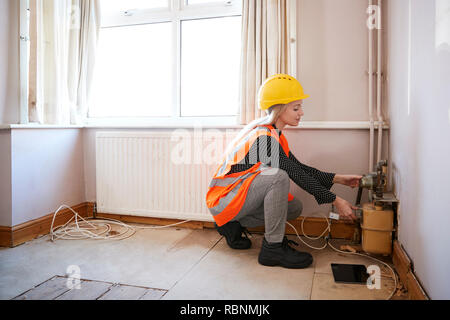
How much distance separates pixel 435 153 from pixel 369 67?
115 cm

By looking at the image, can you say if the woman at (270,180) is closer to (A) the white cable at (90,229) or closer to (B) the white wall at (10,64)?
(A) the white cable at (90,229)

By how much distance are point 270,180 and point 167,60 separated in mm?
1481

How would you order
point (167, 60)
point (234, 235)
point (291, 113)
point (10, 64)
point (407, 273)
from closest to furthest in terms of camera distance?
point (407, 273)
point (291, 113)
point (234, 235)
point (10, 64)
point (167, 60)

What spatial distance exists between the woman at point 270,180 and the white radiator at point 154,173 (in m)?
0.41

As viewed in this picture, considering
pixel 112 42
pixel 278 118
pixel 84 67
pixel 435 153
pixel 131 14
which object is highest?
pixel 131 14

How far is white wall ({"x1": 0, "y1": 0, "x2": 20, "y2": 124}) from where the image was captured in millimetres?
2682

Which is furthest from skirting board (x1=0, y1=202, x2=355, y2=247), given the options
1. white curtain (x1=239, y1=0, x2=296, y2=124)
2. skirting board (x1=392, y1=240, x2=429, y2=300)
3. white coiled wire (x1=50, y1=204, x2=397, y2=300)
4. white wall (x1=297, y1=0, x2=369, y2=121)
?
white curtain (x1=239, y1=0, x2=296, y2=124)

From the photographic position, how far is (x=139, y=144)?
9.21 ft

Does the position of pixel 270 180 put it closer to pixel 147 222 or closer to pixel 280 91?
pixel 280 91

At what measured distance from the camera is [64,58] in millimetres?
2842

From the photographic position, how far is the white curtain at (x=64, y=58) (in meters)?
2.69

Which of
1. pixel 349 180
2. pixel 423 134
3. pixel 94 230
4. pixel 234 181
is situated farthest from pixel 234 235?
pixel 423 134
